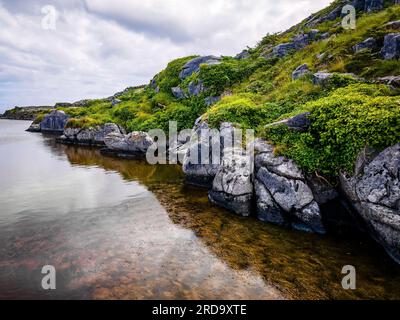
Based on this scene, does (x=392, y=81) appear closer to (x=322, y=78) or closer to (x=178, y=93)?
(x=322, y=78)

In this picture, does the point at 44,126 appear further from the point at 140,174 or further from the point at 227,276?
the point at 227,276

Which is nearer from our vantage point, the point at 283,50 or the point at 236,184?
the point at 236,184

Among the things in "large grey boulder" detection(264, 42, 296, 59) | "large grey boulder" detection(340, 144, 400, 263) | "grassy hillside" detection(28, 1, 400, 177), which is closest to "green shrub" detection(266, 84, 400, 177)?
"grassy hillside" detection(28, 1, 400, 177)

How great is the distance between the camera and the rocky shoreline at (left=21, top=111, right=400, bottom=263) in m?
11.1

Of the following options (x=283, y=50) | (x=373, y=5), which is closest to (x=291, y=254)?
(x=283, y=50)

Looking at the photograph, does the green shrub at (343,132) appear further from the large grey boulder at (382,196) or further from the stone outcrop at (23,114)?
the stone outcrop at (23,114)

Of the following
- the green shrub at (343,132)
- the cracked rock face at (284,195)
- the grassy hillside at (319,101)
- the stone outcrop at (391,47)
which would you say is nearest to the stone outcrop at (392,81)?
the grassy hillside at (319,101)

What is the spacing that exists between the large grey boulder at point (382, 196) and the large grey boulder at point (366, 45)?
53.0 feet

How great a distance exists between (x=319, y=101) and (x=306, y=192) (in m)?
5.82

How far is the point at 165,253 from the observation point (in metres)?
12.3

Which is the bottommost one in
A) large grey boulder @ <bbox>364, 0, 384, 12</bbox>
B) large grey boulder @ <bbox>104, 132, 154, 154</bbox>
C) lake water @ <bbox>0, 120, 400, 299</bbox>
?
lake water @ <bbox>0, 120, 400, 299</bbox>

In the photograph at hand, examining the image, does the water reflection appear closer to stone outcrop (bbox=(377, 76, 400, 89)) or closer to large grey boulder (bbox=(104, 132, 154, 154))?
stone outcrop (bbox=(377, 76, 400, 89))

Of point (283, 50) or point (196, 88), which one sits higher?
point (283, 50)

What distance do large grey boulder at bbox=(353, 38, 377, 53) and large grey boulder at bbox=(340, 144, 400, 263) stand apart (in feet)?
53.0
